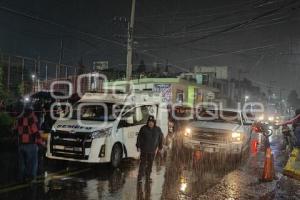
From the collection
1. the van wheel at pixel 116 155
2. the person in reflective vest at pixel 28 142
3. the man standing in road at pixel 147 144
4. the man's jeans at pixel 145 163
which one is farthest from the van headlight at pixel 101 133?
the person in reflective vest at pixel 28 142

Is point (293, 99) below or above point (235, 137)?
above

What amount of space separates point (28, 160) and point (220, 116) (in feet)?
28.2

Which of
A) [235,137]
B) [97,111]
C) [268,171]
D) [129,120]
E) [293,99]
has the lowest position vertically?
[268,171]

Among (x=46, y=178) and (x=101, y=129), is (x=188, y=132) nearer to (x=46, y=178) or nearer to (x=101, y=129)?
(x=101, y=129)

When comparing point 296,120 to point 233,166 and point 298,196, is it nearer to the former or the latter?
point 233,166

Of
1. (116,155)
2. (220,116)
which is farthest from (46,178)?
(220,116)

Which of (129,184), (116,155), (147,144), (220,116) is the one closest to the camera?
(129,184)

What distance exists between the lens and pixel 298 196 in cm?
866

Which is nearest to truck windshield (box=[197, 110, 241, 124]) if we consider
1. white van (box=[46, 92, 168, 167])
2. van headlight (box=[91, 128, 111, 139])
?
white van (box=[46, 92, 168, 167])

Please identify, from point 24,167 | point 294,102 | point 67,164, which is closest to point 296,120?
point 67,164

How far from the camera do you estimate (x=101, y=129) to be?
33.9 feet

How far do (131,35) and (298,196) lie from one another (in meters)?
18.2

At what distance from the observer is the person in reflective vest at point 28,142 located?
832cm

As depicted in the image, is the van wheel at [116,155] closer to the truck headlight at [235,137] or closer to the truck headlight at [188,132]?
the truck headlight at [188,132]
